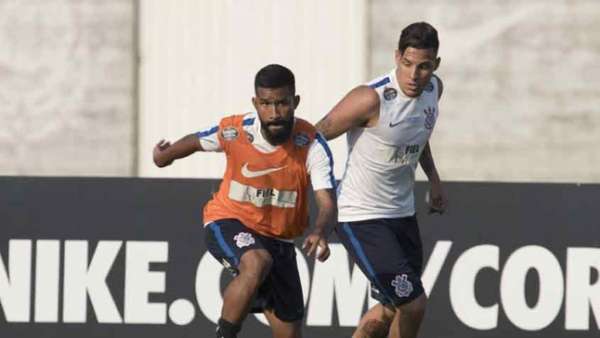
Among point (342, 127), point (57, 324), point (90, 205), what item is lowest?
point (57, 324)

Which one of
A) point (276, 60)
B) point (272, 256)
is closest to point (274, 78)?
point (272, 256)

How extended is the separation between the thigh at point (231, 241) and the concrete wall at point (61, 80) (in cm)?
280

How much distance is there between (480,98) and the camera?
1137cm

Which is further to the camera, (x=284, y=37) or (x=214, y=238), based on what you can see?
(x=284, y=37)

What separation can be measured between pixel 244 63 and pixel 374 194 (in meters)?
2.58

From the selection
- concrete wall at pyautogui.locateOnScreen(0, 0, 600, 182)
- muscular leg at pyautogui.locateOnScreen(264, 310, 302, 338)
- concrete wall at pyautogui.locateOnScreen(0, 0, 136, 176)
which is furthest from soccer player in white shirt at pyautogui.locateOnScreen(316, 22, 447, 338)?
concrete wall at pyautogui.locateOnScreen(0, 0, 136, 176)

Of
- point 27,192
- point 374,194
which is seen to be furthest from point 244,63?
point 374,194

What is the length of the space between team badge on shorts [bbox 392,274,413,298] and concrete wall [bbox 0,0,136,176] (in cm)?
307

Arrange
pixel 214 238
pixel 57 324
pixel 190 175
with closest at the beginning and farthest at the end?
pixel 214 238 < pixel 57 324 < pixel 190 175

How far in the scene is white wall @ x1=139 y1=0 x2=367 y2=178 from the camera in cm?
1123

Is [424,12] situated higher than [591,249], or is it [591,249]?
[424,12]

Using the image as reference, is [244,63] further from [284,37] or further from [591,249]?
[591,249]

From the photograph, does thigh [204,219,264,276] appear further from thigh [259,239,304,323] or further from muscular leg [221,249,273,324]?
thigh [259,239,304,323]

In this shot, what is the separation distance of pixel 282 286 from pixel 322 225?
71 centimetres
